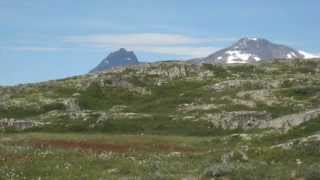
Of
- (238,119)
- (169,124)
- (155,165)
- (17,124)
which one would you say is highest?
(155,165)

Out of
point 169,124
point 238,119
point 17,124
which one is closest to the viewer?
point 169,124

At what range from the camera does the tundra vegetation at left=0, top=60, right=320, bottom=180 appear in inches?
1372

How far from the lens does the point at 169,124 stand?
288 ft

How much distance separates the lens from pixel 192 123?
290ft

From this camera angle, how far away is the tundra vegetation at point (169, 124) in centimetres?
3484

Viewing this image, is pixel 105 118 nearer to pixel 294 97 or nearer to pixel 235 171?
pixel 294 97

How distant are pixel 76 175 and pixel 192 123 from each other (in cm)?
5669

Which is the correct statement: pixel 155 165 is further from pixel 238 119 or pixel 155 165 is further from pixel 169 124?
pixel 238 119

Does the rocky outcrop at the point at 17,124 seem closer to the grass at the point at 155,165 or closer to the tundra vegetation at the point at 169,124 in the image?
the tundra vegetation at the point at 169,124

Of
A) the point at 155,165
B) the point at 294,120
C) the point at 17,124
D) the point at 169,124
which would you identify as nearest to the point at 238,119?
the point at 169,124

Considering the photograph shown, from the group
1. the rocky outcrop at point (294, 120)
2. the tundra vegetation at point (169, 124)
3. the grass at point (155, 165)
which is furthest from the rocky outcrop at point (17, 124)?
the grass at point (155, 165)

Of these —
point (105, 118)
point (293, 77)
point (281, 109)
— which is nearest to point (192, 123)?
point (105, 118)

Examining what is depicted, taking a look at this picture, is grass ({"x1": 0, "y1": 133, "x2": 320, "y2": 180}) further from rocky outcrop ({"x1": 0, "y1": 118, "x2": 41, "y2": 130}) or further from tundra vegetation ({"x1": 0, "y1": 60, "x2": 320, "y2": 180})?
rocky outcrop ({"x1": 0, "y1": 118, "x2": 41, "y2": 130})

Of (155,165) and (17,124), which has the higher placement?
→ (155,165)
